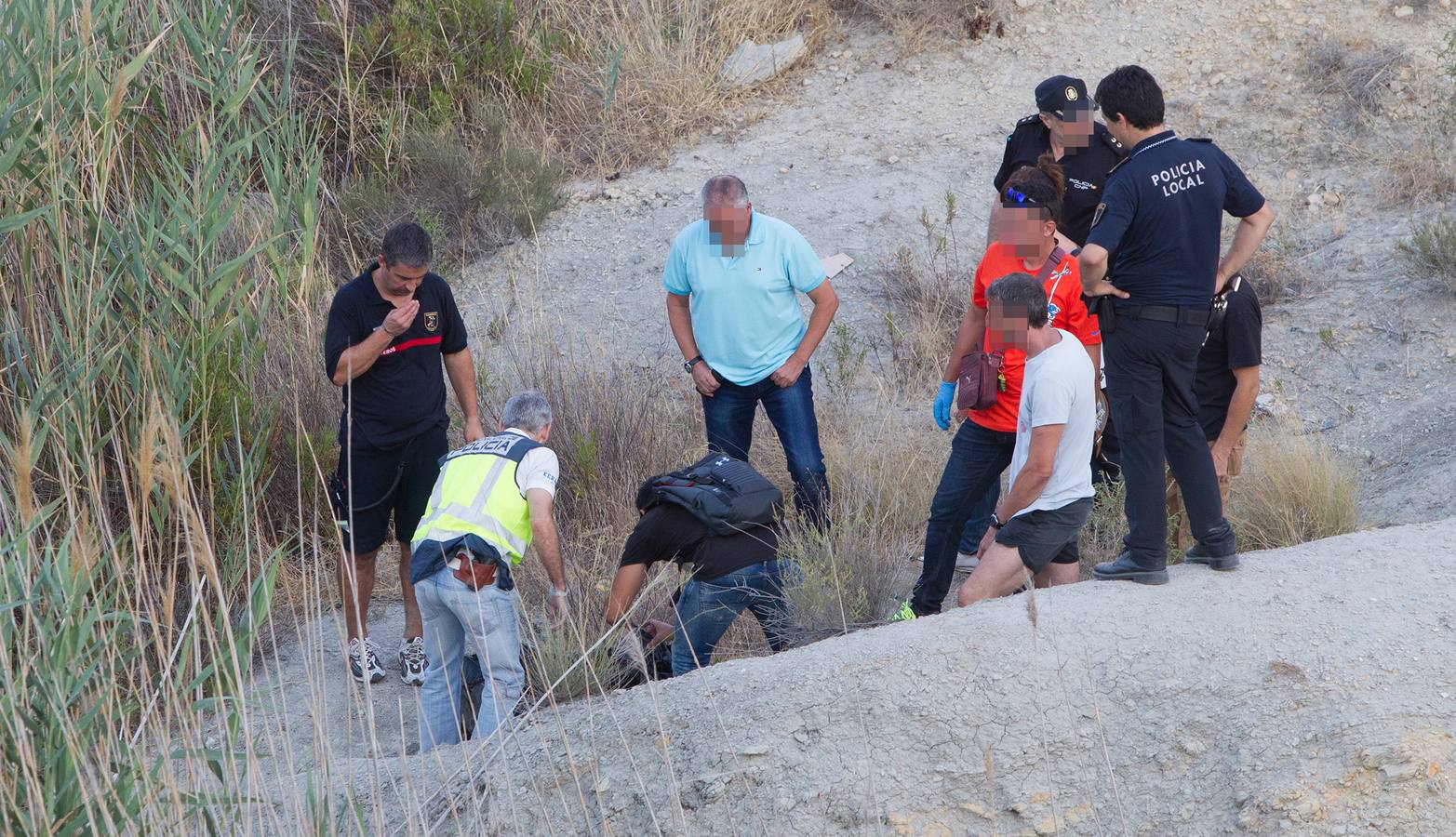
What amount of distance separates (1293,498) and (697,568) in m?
2.68

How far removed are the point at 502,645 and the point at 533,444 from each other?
709mm

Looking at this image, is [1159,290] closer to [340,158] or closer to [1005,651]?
[1005,651]

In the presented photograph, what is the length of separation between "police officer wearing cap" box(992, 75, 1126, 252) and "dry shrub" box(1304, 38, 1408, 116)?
4.62 m

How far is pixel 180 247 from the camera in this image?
4582 mm

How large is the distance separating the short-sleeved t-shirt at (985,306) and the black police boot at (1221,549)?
30.3 inches

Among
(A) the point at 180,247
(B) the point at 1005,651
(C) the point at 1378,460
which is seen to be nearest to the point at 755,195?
(C) the point at 1378,460

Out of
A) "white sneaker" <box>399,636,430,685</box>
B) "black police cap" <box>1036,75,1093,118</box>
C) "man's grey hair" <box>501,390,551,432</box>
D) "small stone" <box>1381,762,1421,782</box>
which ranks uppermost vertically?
"black police cap" <box>1036,75,1093,118</box>

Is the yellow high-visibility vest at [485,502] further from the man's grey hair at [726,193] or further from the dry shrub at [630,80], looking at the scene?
the dry shrub at [630,80]

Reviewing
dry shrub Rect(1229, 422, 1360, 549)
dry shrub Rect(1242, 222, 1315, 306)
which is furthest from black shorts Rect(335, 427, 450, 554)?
dry shrub Rect(1242, 222, 1315, 306)

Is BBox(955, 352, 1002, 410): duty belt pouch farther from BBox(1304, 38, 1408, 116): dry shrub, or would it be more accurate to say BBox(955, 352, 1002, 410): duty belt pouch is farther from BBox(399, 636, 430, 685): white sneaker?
BBox(1304, 38, 1408, 116): dry shrub

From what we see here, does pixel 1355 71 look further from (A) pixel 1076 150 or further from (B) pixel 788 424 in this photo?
(B) pixel 788 424

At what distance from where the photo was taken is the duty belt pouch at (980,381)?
14.3 feet

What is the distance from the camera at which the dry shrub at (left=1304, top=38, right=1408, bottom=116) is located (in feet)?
28.9

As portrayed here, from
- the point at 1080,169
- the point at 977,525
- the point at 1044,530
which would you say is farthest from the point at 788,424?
the point at 1080,169
